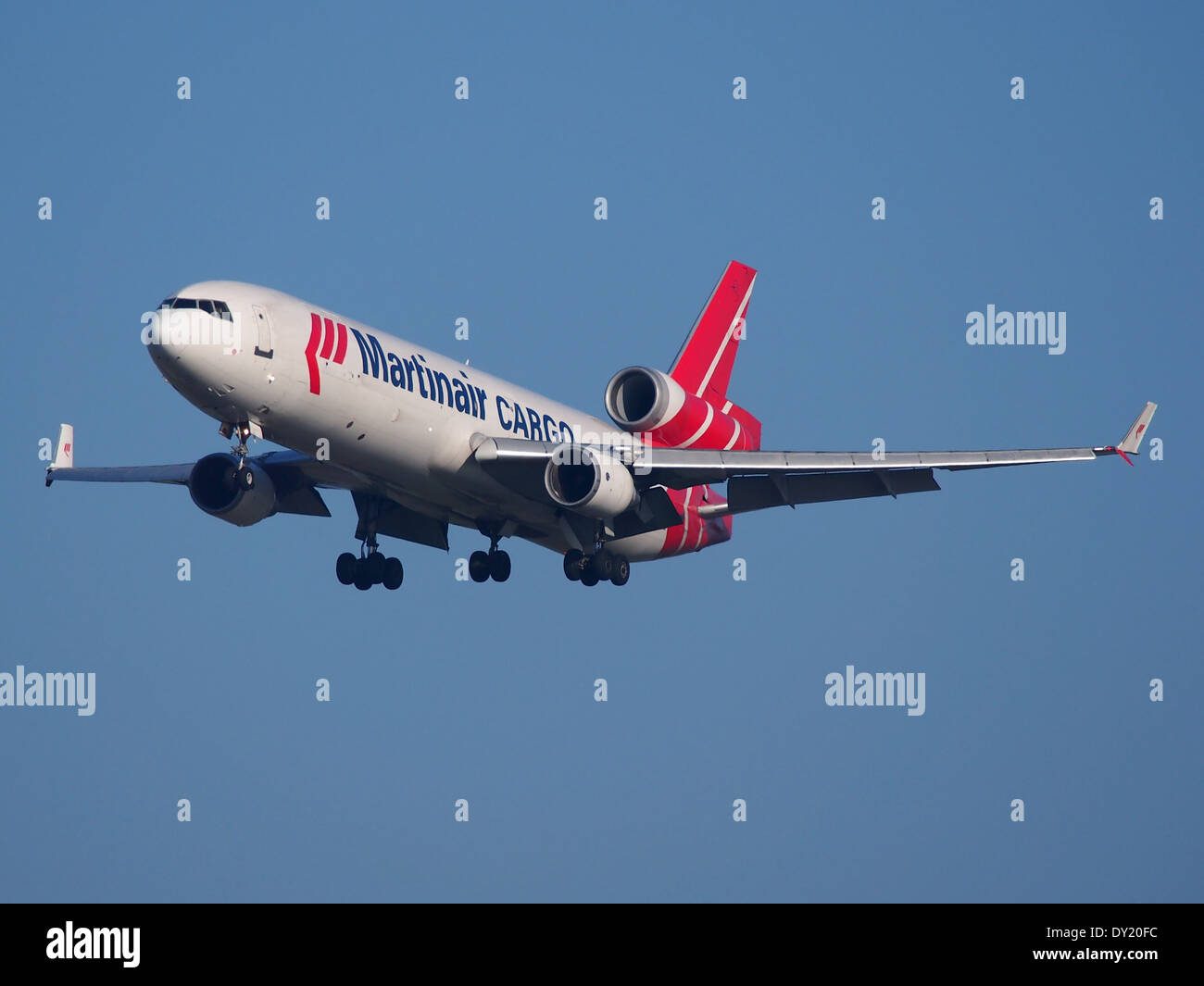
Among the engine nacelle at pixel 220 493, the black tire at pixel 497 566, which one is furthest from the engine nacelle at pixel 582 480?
the engine nacelle at pixel 220 493

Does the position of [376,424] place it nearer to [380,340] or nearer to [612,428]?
[380,340]

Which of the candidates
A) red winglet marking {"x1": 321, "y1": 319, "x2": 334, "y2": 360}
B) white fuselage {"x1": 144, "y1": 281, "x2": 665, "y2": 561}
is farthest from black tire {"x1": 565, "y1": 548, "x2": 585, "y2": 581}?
red winglet marking {"x1": 321, "y1": 319, "x2": 334, "y2": 360}

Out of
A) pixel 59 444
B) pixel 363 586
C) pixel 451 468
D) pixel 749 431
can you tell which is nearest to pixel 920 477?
pixel 749 431

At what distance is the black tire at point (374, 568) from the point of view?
4272 centimetres

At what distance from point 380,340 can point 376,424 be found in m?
2.08

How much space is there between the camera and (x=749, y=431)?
4519cm

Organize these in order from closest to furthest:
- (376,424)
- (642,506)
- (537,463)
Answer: (376,424)
(537,463)
(642,506)

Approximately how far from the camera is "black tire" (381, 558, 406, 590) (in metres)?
42.8

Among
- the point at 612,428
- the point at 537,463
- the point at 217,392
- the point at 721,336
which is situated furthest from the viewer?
the point at 721,336

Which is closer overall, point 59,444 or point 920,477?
point 920,477

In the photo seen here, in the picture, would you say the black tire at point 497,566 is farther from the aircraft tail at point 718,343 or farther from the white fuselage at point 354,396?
the aircraft tail at point 718,343

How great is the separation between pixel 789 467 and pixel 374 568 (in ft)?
35.6

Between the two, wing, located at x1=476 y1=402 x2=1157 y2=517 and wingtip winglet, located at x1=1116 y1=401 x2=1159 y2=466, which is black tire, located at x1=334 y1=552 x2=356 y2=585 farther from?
wingtip winglet, located at x1=1116 y1=401 x2=1159 y2=466

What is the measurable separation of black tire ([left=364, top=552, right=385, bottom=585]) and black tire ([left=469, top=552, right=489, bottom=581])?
2251 mm
